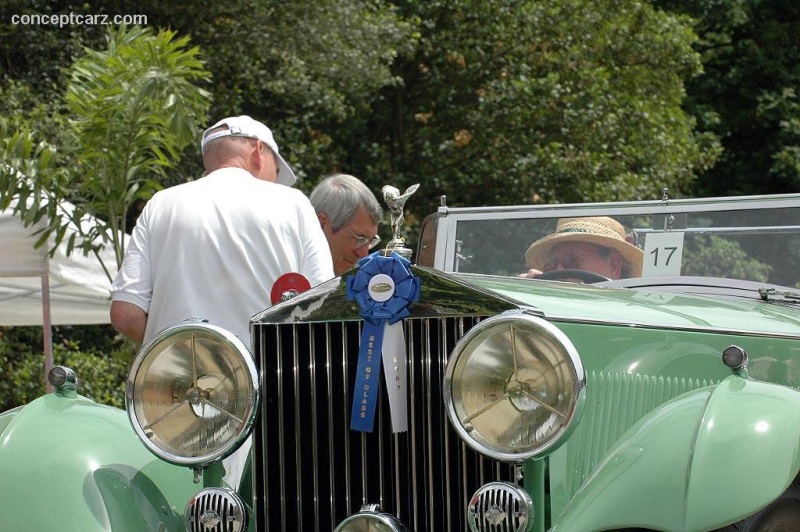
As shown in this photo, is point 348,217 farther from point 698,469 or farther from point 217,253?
point 698,469

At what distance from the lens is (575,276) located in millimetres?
4164

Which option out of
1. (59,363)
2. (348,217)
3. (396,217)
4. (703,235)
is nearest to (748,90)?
(59,363)

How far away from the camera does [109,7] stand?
487 inches

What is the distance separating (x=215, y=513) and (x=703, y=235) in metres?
2.25

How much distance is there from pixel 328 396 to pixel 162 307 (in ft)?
3.37

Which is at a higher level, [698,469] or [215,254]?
[215,254]

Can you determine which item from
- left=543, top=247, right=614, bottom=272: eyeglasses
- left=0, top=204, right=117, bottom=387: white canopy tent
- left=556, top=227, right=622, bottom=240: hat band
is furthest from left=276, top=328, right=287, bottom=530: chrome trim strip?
left=0, top=204, right=117, bottom=387: white canopy tent

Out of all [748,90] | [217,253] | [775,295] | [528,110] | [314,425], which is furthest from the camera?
[748,90]

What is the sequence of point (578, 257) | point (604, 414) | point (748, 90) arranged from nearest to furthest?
point (604, 414) → point (578, 257) → point (748, 90)

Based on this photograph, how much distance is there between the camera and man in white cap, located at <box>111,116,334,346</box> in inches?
149

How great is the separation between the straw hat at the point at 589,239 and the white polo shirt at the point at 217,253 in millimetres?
974

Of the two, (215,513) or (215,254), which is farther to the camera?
(215,254)

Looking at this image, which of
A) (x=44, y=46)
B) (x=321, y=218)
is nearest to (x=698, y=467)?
(x=321, y=218)

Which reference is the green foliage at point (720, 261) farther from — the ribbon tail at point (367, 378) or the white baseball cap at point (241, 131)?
the ribbon tail at point (367, 378)
